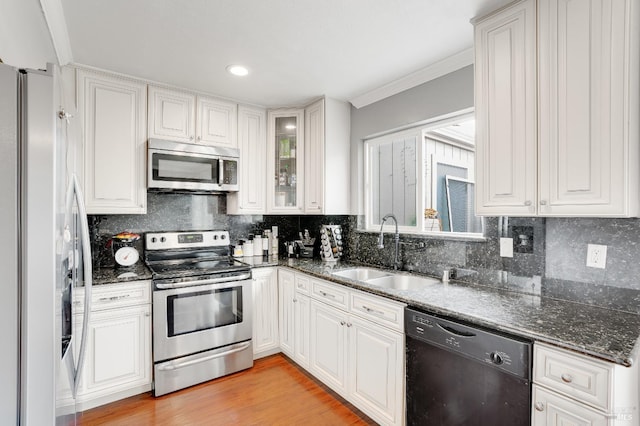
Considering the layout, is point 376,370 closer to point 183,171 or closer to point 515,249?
point 515,249

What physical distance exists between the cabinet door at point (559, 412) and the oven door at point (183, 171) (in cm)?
261

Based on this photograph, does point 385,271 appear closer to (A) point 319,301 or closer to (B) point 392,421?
(A) point 319,301

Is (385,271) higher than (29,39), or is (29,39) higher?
(29,39)

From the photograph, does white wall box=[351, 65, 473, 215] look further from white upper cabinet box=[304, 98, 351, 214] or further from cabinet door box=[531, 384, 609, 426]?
cabinet door box=[531, 384, 609, 426]

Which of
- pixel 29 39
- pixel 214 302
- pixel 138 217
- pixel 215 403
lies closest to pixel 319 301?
pixel 214 302

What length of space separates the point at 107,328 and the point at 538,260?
2755mm

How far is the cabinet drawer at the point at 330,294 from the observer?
87.9 inches

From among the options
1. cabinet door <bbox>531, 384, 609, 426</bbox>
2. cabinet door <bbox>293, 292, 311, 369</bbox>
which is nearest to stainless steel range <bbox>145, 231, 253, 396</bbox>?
cabinet door <bbox>293, 292, 311, 369</bbox>

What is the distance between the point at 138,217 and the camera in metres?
2.87

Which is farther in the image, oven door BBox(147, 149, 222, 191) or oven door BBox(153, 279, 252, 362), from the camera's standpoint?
oven door BBox(147, 149, 222, 191)

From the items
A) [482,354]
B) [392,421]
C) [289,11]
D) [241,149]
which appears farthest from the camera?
[241,149]

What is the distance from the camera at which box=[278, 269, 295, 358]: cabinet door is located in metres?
2.83

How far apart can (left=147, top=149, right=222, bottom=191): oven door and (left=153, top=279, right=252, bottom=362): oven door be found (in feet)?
2.73

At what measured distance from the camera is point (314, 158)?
3.12 m
